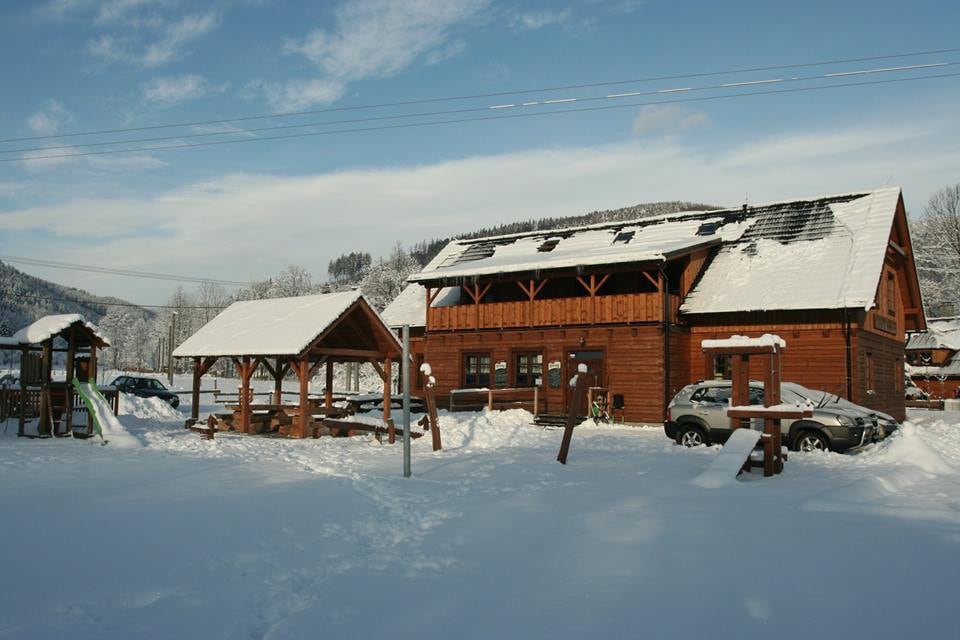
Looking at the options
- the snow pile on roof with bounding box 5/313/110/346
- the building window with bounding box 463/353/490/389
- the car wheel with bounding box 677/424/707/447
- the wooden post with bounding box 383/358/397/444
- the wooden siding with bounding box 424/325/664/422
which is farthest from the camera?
the building window with bounding box 463/353/490/389

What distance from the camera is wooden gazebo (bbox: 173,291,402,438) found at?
17.0m

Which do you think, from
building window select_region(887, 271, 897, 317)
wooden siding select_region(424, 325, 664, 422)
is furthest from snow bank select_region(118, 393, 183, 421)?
building window select_region(887, 271, 897, 317)

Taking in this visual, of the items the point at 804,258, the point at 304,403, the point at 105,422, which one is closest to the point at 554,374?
the point at 804,258

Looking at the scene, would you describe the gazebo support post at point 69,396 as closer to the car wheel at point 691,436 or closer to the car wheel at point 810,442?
the car wheel at point 691,436

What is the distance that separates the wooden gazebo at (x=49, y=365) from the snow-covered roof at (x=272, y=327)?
2.28 metres

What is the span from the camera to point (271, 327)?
1814 cm

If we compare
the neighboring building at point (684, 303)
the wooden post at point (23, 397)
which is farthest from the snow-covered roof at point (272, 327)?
the neighboring building at point (684, 303)

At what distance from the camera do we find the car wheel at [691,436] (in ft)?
52.5

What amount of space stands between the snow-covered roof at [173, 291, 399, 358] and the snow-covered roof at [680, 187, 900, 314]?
39.0 feet

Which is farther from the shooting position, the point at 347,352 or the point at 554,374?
the point at 554,374

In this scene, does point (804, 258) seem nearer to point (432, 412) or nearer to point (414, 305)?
point (432, 412)

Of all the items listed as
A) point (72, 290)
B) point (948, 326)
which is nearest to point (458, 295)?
point (948, 326)

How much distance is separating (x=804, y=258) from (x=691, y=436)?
432 inches

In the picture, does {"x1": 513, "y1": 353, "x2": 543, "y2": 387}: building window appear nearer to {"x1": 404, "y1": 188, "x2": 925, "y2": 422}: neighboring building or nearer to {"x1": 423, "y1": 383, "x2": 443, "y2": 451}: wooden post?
{"x1": 404, "y1": 188, "x2": 925, "y2": 422}: neighboring building
